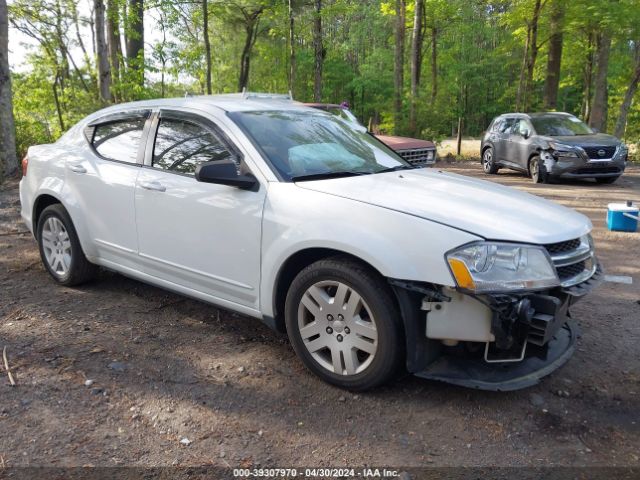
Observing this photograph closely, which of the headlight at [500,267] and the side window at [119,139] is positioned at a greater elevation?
the side window at [119,139]

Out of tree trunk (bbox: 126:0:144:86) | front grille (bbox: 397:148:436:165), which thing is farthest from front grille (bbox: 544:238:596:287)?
tree trunk (bbox: 126:0:144:86)

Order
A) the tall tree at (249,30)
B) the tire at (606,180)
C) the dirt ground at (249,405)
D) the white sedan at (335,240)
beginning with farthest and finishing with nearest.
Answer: the tall tree at (249,30), the tire at (606,180), the white sedan at (335,240), the dirt ground at (249,405)

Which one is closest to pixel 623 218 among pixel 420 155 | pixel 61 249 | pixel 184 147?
pixel 420 155

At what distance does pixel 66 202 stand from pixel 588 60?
26.6 metres

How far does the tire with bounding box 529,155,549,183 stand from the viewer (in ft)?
40.4

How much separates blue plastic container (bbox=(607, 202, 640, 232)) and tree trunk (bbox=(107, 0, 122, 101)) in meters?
13.6

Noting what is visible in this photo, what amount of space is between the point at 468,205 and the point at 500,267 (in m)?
0.52

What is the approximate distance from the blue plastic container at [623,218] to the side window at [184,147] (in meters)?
6.11

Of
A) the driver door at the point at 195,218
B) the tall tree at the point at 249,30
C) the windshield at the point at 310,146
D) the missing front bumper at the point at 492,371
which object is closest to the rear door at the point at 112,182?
the driver door at the point at 195,218

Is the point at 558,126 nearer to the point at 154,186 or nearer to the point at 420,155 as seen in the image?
the point at 420,155

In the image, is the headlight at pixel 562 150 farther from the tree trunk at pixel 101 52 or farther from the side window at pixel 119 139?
the tree trunk at pixel 101 52

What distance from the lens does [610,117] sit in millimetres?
27062

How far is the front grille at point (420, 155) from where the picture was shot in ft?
35.4

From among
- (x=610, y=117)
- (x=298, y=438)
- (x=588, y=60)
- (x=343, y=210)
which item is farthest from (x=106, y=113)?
(x=610, y=117)
